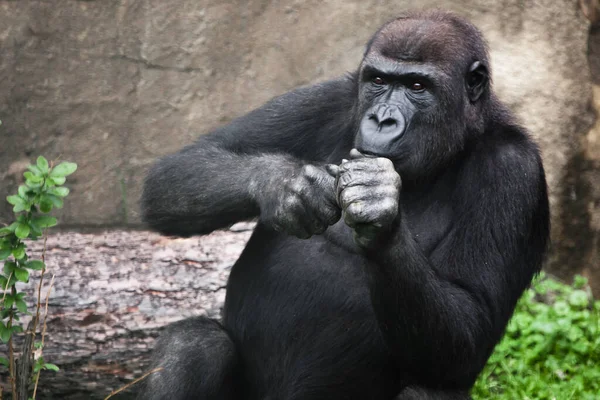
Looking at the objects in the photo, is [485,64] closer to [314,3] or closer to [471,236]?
[471,236]

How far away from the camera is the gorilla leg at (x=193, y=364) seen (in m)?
4.20

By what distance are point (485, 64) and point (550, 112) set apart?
9.09 ft

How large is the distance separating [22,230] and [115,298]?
1463 millimetres

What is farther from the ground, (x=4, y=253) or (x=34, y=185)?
(x=34, y=185)

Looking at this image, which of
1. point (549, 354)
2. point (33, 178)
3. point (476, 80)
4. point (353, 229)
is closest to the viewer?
point (353, 229)

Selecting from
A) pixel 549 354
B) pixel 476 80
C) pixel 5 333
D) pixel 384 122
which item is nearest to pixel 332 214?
pixel 384 122

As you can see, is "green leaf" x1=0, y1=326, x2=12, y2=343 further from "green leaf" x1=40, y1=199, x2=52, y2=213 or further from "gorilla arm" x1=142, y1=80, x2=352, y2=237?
"gorilla arm" x1=142, y1=80, x2=352, y2=237

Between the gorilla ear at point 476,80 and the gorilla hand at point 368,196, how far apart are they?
35.1 inches

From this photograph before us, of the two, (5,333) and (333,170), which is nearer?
(333,170)

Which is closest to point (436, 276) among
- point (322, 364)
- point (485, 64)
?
point (322, 364)

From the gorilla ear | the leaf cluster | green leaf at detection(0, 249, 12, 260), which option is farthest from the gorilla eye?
green leaf at detection(0, 249, 12, 260)

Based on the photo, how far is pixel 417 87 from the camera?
157 inches

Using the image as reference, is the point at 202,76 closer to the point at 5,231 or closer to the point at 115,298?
the point at 115,298

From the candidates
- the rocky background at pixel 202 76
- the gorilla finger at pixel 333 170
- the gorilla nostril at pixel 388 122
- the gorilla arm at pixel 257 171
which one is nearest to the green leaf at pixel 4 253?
the gorilla arm at pixel 257 171
